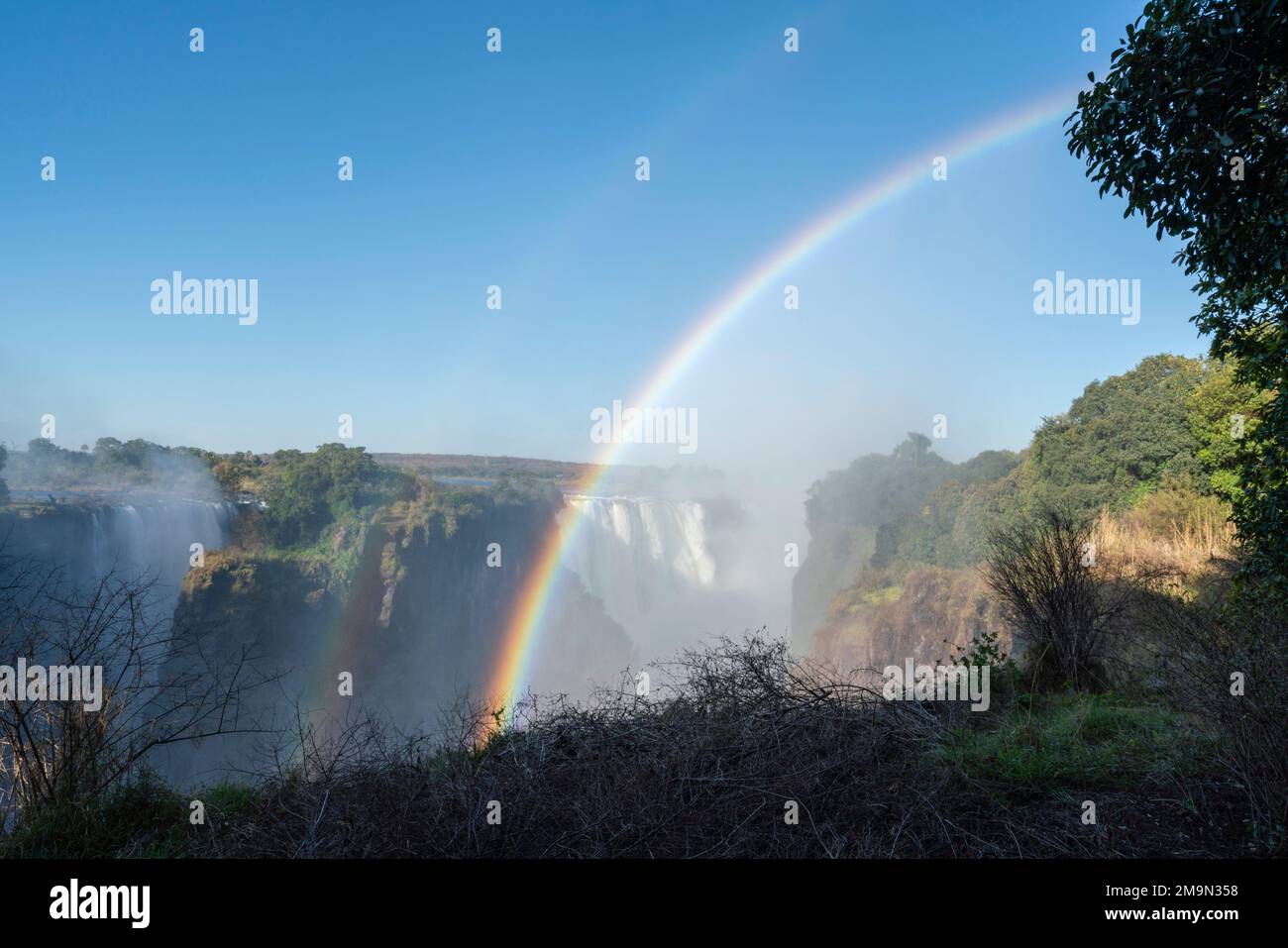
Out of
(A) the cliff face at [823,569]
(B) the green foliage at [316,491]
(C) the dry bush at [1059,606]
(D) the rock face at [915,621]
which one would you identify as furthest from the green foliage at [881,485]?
(C) the dry bush at [1059,606]

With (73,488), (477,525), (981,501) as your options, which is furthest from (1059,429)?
(73,488)

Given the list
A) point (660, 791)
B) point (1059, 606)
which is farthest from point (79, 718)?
point (1059, 606)

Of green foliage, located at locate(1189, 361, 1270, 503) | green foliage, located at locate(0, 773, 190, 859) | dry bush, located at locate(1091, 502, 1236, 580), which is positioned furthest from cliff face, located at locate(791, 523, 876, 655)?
green foliage, located at locate(0, 773, 190, 859)

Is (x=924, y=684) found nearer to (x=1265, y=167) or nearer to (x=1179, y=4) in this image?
(x=1265, y=167)

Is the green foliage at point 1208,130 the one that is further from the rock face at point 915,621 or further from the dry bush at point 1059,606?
the rock face at point 915,621

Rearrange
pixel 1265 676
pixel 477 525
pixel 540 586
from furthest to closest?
pixel 540 586, pixel 477 525, pixel 1265 676
